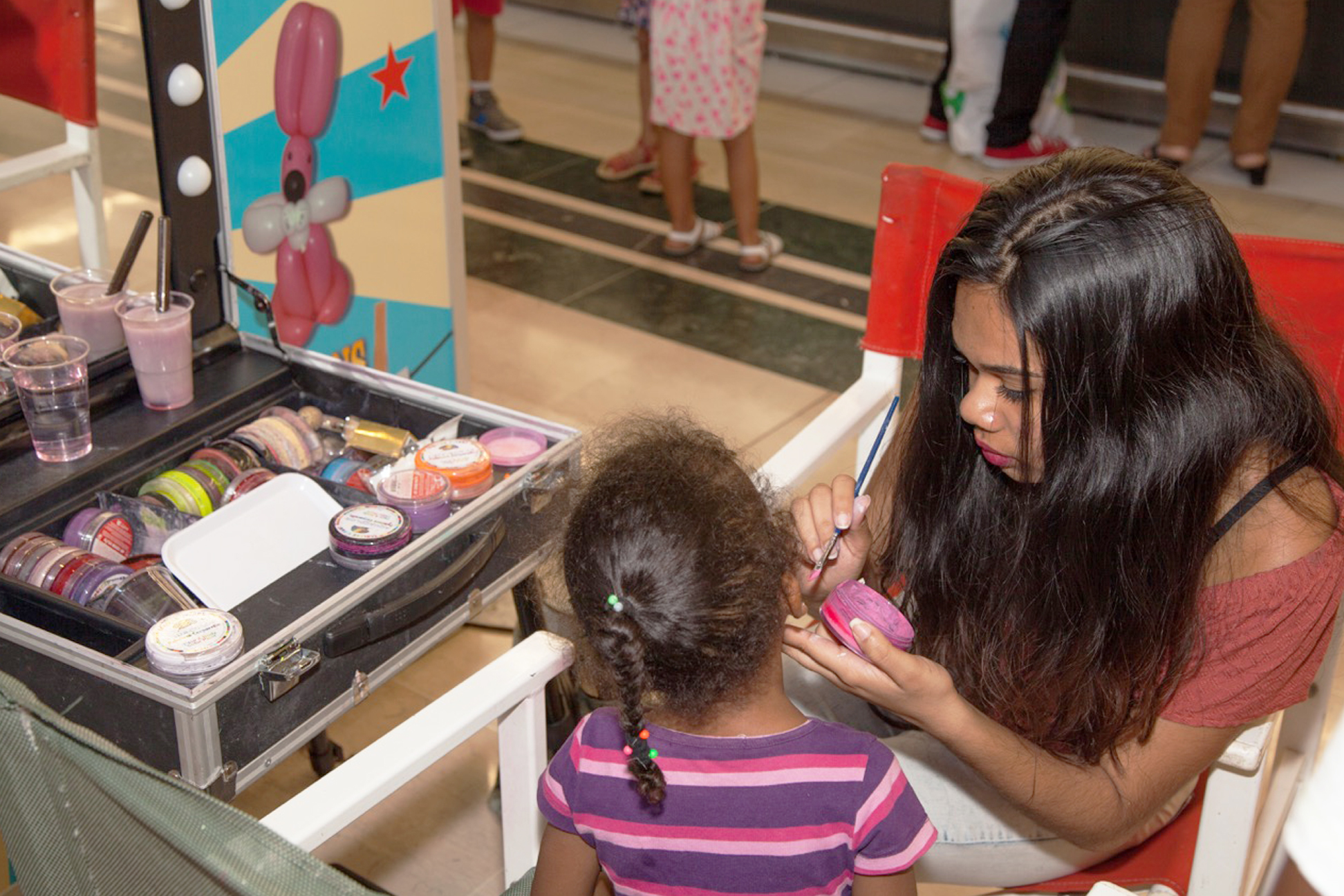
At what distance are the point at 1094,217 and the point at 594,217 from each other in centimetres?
290

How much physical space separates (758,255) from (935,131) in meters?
1.22

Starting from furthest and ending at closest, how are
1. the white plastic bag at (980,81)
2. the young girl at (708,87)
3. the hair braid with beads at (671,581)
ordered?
the white plastic bag at (980,81)
the young girl at (708,87)
the hair braid with beads at (671,581)

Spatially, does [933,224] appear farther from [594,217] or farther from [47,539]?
[594,217]

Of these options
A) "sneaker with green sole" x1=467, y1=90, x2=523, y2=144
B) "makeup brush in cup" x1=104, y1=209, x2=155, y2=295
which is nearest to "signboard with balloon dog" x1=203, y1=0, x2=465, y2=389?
"makeup brush in cup" x1=104, y1=209, x2=155, y2=295

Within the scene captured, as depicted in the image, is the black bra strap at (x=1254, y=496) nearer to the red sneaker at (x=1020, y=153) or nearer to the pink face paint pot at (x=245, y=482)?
the pink face paint pot at (x=245, y=482)

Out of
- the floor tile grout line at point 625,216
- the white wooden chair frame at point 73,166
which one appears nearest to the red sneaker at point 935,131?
the floor tile grout line at point 625,216

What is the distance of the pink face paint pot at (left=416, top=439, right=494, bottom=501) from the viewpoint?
1406mm

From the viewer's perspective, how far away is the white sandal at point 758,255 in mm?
3650

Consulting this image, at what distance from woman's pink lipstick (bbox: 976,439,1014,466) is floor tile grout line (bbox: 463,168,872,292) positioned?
230cm

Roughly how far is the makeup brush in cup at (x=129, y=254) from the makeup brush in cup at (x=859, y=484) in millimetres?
822

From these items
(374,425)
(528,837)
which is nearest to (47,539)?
(374,425)

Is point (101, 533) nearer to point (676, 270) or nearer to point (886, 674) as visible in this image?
point (886, 674)

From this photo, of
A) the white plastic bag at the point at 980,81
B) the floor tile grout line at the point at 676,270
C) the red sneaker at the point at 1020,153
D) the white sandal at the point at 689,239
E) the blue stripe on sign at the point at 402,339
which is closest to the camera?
the blue stripe on sign at the point at 402,339

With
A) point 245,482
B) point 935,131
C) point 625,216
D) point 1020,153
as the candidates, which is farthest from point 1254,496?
point 935,131
